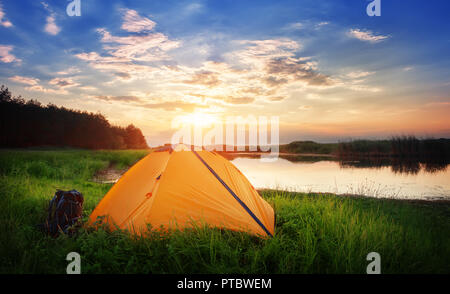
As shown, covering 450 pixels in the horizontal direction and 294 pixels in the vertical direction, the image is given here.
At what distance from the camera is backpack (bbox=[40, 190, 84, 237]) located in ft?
15.0

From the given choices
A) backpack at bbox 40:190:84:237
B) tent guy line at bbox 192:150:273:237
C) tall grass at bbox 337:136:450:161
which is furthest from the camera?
tall grass at bbox 337:136:450:161

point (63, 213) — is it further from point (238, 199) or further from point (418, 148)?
Result: point (418, 148)

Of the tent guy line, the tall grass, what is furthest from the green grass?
the tall grass

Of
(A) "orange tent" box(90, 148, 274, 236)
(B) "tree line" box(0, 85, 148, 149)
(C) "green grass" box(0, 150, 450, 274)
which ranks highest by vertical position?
(B) "tree line" box(0, 85, 148, 149)

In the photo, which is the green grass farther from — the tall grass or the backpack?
the tall grass

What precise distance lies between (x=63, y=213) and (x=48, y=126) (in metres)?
41.7

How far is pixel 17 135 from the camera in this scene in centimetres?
3334

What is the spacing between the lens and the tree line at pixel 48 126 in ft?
108

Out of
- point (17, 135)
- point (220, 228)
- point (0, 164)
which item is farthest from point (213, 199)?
point (17, 135)

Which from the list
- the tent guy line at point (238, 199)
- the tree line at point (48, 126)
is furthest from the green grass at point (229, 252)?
the tree line at point (48, 126)

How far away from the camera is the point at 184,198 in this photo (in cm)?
423

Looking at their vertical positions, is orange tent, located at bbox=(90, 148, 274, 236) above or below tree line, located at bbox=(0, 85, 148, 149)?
below

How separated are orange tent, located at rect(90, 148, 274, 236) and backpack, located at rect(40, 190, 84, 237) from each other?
1.61 ft

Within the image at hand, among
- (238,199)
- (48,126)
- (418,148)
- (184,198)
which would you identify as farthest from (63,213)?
(48,126)
